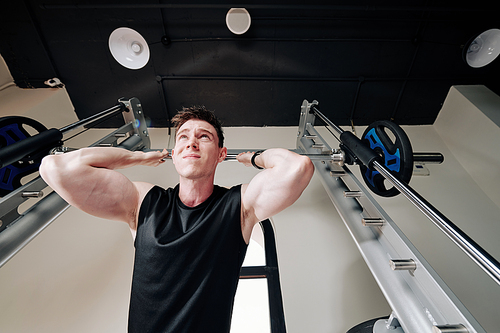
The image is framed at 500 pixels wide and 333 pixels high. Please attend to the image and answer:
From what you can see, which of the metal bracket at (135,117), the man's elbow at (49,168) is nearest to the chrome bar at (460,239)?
the man's elbow at (49,168)

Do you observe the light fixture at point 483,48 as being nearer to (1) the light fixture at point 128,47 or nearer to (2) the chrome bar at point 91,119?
(1) the light fixture at point 128,47

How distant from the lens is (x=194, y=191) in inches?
46.9

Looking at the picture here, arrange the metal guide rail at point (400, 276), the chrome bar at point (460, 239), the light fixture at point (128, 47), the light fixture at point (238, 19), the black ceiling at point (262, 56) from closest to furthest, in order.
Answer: the chrome bar at point (460, 239)
the metal guide rail at point (400, 276)
the light fixture at point (128, 47)
the light fixture at point (238, 19)
the black ceiling at point (262, 56)

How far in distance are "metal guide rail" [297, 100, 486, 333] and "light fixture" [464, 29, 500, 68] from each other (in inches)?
89.1

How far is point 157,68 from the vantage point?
3.09m

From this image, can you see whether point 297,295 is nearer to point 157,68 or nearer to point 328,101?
point 328,101

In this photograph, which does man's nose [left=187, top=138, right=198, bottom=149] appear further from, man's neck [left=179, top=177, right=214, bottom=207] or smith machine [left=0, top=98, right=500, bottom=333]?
smith machine [left=0, top=98, right=500, bottom=333]

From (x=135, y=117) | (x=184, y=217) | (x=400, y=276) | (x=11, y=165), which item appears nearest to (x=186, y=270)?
(x=184, y=217)

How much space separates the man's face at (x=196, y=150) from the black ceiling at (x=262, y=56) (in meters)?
2.11

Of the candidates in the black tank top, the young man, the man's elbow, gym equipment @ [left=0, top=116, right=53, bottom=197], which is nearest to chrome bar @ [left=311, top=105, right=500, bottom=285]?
the young man

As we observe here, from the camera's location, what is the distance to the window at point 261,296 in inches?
63.7

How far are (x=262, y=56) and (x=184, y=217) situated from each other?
269 centimetres

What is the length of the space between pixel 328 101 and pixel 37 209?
352 cm

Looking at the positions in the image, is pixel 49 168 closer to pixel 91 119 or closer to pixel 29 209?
pixel 29 209
